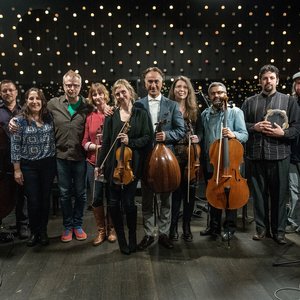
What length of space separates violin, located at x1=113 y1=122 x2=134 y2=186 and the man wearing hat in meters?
1.75

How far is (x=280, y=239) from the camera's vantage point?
3150 millimetres

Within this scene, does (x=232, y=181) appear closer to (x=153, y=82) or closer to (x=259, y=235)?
(x=259, y=235)

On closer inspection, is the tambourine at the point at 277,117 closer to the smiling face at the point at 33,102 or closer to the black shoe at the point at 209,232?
the black shoe at the point at 209,232

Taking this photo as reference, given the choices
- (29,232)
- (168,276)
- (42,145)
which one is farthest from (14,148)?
(168,276)

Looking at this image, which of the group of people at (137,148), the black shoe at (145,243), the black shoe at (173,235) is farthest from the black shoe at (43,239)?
the black shoe at (173,235)

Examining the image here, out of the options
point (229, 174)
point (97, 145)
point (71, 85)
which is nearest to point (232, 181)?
point (229, 174)

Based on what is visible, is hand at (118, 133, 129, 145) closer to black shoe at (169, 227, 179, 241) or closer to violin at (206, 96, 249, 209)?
violin at (206, 96, 249, 209)

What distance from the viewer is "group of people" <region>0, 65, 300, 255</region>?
2.85m

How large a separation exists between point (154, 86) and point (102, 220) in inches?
50.8

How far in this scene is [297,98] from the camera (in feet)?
11.2

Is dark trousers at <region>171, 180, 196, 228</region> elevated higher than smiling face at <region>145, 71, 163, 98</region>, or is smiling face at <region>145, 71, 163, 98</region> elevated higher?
smiling face at <region>145, 71, 163, 98</region>

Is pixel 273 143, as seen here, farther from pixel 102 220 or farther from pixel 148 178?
pixel 102 220

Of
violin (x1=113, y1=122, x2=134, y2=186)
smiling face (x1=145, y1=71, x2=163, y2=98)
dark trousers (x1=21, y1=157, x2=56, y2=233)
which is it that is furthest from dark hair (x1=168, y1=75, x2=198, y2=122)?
dark trousers (x1=21, y1=157, x2=56, y2=233)

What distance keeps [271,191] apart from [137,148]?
1.36 m
